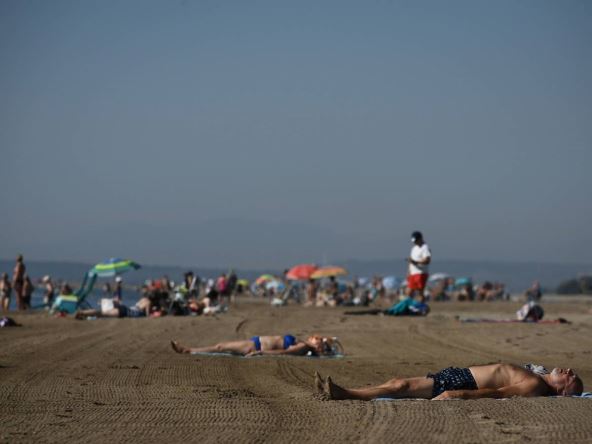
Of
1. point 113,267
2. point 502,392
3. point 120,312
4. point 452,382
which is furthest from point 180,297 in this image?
point 502,392

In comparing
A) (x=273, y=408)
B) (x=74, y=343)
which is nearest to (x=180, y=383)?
(x=273, y=408)

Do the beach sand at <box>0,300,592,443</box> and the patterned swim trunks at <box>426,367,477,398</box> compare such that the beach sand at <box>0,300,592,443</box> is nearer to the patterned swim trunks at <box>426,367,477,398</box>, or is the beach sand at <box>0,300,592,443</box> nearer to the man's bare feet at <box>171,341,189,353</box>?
the man's bare feet at <box>171,341,189,353</box>

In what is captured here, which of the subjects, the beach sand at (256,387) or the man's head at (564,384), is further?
the man's head at (564,384)

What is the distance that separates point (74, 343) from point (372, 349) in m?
4.50

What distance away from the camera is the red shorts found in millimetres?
21347

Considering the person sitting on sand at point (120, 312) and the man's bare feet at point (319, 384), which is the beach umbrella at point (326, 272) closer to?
the person sitting on sand at point (120, 312)

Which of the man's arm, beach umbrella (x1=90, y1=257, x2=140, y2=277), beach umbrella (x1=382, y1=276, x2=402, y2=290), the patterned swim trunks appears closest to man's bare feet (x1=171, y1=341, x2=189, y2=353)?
the patterned swim trunks

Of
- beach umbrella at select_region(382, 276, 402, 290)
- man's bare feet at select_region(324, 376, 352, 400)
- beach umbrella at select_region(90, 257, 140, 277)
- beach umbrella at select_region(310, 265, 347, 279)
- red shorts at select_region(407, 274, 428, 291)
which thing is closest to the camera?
man's bare feet at select_region(324, 376, 352, 400)

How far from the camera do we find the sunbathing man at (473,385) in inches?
313

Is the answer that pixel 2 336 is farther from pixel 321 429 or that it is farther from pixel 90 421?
pixel 321 429

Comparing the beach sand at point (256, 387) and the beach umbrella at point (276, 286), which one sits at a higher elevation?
the beach sand at point (256, 387)

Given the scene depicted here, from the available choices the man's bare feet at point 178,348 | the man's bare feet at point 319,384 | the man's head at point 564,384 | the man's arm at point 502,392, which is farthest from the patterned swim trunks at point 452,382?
the man's bare feet at point 178,348

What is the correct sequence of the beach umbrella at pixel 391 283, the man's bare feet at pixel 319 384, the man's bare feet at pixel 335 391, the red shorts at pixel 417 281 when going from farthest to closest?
the beach umbrella at pixel 391 283
the red shorts at pixel 417 281
the man's bare feet at pixel 319 384
the man's bare feet at pixel 335 391

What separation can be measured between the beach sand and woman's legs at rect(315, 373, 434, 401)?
113 millimetres
